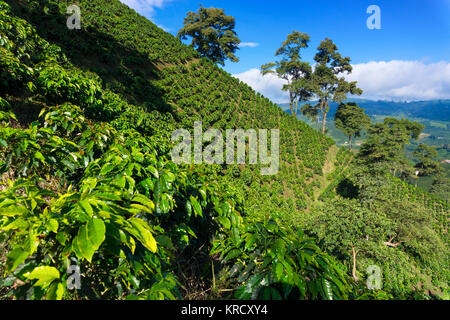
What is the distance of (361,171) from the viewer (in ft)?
54.2

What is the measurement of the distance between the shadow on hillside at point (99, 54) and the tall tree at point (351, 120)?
29638 mm

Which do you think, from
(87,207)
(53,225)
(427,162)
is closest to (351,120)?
(427,162)

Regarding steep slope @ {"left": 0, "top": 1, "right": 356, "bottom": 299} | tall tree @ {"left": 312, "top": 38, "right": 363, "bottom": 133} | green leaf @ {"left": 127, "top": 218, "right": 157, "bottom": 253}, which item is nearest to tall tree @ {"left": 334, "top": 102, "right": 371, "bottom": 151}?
tall tree @ {"left": 312, "top": 38, "right": 363, "bottom": 133}

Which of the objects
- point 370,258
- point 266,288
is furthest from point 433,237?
point 266,288

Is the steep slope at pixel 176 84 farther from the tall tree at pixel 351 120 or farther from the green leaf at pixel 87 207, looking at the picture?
the tall tree at pixel 351 120

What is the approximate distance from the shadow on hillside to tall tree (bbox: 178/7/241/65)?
17435 millimetres

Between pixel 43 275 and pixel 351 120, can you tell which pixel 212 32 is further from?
pixel 43 275

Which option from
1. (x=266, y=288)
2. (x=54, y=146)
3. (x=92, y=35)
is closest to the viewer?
(x=266, y=288)

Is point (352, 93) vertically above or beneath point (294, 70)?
beneath

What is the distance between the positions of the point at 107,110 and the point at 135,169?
2753 millimetres

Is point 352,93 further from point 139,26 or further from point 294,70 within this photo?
point 139,26

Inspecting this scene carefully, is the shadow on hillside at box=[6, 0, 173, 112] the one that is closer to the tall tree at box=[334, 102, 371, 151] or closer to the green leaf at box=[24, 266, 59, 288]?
the green leaf at box=[24, 266, 59, 288]

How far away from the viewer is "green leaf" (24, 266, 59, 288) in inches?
29.2

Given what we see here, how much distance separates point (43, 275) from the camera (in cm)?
75
